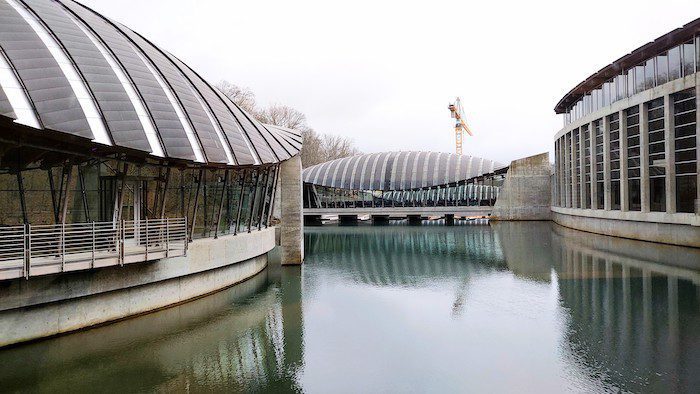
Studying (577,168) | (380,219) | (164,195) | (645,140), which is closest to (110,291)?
(164,195)

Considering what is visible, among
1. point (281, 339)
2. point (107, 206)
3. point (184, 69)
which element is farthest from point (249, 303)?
point (184, 69)

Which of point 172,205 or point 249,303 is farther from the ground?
point 172,205

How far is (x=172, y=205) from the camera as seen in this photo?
20.9 meters

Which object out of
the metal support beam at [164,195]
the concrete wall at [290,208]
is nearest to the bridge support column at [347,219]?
the concrete wall at [290,208]

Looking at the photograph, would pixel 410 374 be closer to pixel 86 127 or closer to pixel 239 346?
pixel 239 346

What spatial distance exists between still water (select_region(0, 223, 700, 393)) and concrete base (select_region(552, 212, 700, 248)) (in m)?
7.87

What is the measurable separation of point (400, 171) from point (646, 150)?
1561 inches

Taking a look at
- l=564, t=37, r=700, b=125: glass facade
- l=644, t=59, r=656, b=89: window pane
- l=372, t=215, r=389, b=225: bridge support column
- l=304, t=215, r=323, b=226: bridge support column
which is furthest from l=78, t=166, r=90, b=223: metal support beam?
l=372, t=215, r=389, b=225: bridge support column

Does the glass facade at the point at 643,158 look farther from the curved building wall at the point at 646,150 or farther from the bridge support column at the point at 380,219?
the bridge support column at the point at 380,219

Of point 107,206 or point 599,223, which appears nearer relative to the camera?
point 107,206

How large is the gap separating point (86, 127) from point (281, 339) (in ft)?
29.9

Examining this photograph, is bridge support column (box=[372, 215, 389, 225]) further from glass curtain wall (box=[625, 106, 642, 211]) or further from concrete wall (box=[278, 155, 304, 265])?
concrete wall (box=[278, 155, 304, 265])

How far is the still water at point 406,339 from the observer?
39.7 ft

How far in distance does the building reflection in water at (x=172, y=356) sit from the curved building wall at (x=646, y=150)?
3001 centimetres
